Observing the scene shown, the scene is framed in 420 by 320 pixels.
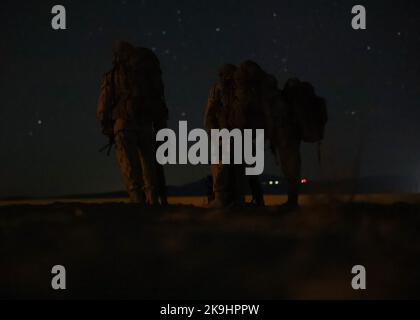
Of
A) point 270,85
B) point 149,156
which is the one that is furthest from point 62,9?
point 270,85

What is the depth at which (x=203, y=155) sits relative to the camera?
850cm

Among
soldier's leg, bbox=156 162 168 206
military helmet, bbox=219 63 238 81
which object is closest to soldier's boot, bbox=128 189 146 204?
soldier's leg, bbox=156 162 168 206

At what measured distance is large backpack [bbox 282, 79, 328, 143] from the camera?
30.5 feet

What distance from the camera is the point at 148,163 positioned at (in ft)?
28.5

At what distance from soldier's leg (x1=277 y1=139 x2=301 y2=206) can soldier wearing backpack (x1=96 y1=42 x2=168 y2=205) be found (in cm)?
203

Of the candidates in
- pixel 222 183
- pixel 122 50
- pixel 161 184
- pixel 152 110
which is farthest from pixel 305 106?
pixel 122 50

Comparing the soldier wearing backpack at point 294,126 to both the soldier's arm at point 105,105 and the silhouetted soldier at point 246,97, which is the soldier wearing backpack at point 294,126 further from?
the soldier's arm at point 105,105

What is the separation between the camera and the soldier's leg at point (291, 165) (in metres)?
9.28

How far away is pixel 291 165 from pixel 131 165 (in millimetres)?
2525

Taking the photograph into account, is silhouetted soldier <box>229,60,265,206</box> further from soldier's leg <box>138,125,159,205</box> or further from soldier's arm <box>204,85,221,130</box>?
soldier's leg <box>138,125,159,205</box>

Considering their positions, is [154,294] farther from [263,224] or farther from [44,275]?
[263,224]

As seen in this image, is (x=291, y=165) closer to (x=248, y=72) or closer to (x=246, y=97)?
(x=246, y=97)

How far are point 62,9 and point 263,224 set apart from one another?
384cm

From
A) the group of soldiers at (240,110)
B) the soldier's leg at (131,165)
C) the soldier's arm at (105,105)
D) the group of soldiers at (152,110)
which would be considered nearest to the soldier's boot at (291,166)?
the group of soldiers at (240,110)
